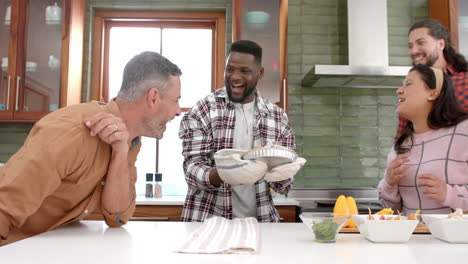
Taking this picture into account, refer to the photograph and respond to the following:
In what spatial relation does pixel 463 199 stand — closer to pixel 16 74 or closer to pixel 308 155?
pixel 308 155

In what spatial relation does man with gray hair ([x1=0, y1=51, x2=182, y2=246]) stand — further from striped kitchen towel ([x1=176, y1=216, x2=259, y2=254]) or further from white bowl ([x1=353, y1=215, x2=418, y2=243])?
white bowl ([x1=353, y1=215, x2=418, y2=243])

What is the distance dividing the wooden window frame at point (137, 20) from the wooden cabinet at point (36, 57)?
29 cm

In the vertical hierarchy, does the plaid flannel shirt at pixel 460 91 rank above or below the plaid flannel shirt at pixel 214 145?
above

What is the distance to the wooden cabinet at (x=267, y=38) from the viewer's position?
11.0 feet

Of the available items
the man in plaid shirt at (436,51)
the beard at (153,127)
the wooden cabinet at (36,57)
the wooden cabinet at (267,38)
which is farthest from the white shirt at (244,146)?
the wooden cabinet at (36,57)

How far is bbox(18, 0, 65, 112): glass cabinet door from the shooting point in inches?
132

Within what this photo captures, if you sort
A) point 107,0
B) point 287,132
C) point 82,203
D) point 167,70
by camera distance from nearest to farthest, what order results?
point 82,203 → point 167,70 → point 287,132 → point 107,0

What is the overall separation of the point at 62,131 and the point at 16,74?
7.79 ft

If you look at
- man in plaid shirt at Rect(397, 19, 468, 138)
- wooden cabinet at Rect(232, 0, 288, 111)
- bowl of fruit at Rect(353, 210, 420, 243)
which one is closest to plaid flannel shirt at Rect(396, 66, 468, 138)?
man in plaid shirt at Rect(397, 19, 468, 138)

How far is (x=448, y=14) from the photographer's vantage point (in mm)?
3354

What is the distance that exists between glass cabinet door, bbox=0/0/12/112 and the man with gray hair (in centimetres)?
214

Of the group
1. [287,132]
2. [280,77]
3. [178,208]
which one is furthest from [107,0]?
[287,132]

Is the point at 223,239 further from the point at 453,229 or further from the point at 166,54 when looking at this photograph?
the point at 166,54

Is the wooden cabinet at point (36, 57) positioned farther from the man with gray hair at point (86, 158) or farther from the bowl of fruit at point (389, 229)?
the bowl of fruit at point (389, 229)
